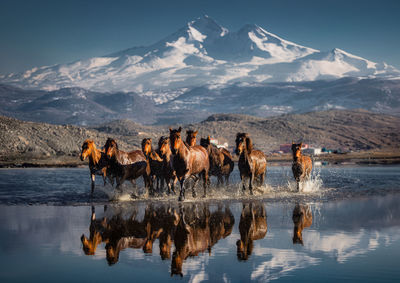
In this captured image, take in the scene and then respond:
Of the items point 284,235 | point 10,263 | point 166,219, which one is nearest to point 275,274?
point 284,235

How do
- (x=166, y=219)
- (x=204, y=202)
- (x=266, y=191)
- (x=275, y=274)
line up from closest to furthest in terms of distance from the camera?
(x=275, y=274) < (x=166, y=219) < (x=204, y=202) < (x=266, y=191)

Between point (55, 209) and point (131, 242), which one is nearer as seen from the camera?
point (131, 242)

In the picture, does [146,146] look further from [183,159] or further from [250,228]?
[250,228]

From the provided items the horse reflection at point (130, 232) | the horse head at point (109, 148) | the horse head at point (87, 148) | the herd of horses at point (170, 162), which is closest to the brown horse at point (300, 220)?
the horse reflection at point (130, 232)

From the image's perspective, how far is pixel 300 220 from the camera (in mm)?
13812

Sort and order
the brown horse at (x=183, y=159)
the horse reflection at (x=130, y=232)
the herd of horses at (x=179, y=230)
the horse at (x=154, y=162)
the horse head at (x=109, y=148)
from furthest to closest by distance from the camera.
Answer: the horse at (x=154, y=162) → the horse head at (x=109, y=148) → the brown horse at (x=183, y=159) → the horse reflection at (x=130, y=232) → the herd of horses at (x=179, y=230)

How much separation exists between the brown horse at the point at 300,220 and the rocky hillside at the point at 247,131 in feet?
176

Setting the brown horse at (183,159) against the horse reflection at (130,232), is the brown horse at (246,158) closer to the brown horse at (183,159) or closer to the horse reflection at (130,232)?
the brown horse at (183,159)

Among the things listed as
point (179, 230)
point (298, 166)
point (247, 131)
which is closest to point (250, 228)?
point (179, 230)

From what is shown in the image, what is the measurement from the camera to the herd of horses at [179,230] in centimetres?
987

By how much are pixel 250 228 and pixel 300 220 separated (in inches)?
77.9

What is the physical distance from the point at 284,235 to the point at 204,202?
301 inches

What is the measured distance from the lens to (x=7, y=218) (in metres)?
14.8

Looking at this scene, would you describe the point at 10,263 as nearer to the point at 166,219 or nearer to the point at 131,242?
the point at 131,242
